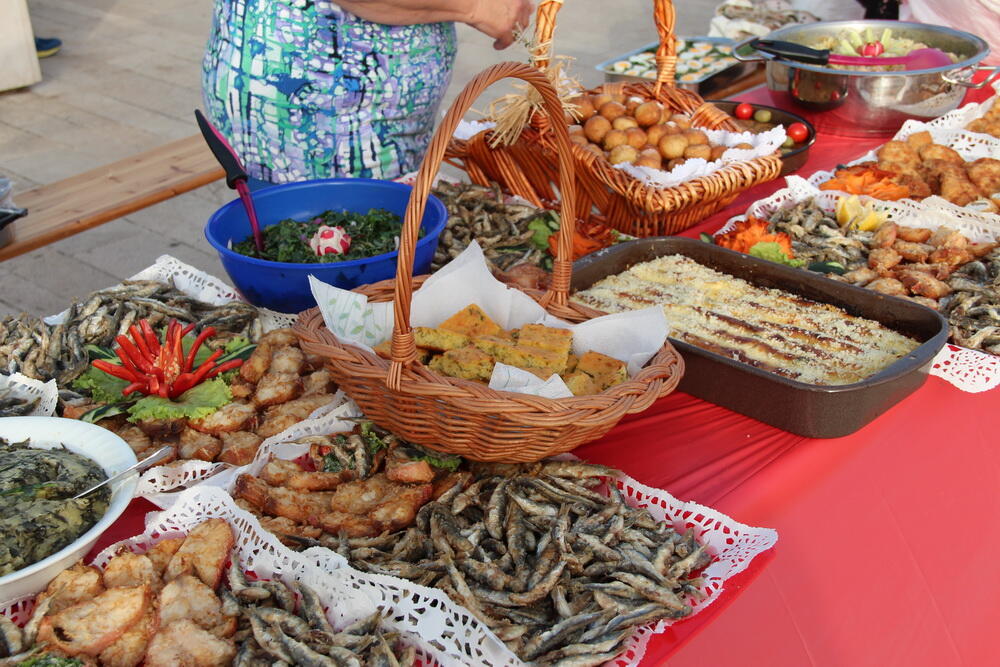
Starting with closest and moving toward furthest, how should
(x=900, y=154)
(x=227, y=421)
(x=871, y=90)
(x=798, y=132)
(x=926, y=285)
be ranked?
(x=227, y=421), (x=926, y=285), (x=900, y=154), (x=798, y=132), (x=871, y=90)

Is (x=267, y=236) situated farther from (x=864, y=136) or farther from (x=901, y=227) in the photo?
(x=864, y=136)

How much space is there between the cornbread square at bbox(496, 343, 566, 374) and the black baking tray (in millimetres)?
292

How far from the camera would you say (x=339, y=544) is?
1304mm

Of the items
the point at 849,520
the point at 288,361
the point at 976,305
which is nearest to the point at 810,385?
the point at 849,520

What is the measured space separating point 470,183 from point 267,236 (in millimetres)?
826

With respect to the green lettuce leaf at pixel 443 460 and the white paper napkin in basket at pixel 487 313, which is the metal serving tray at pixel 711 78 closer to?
the white paper napkin in basket at pixel 487 313

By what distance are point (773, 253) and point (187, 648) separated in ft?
5.47

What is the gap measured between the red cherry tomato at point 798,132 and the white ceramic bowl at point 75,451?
8.03 ft

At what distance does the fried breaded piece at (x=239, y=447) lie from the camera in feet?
4.99

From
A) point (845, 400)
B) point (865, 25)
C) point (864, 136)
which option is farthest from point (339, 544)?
point (865, 25)

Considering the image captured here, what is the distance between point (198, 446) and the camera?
60.6 inches

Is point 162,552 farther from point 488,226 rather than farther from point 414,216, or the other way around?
point 488,226

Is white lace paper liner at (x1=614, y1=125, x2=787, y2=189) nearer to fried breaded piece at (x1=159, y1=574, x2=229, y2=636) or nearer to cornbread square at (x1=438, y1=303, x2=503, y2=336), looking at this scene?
cornbread square at (x1=438, y1=303, x2=503, y2=336)

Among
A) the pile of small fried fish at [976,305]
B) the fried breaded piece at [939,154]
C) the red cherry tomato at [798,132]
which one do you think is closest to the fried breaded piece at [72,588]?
the pile of small fried fish at [976,305]
